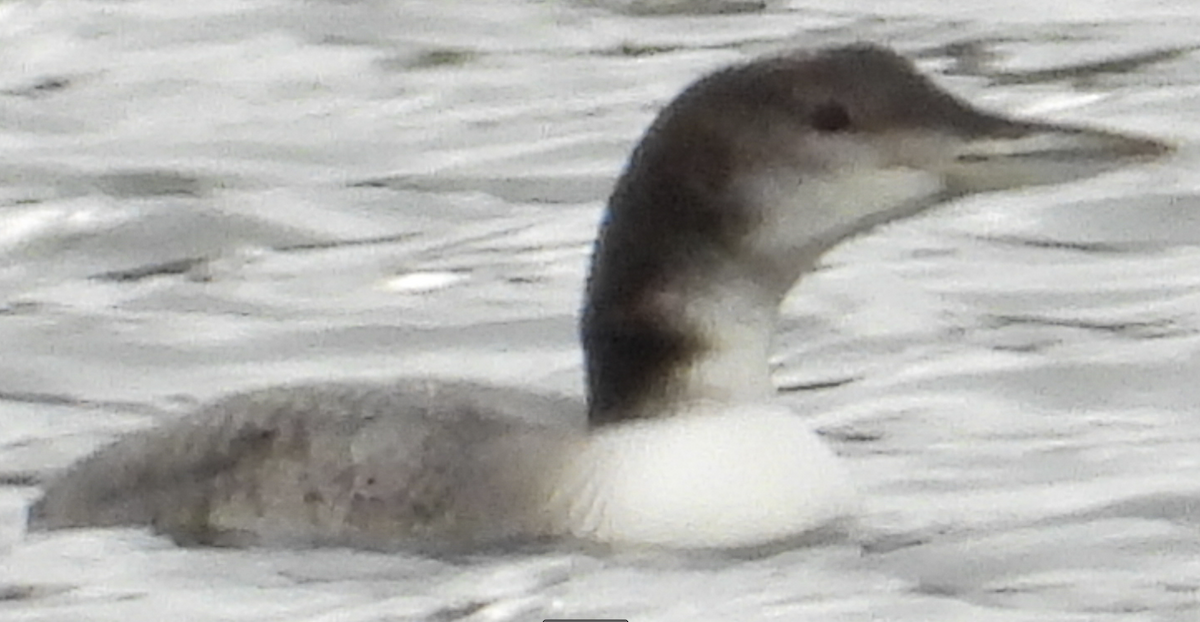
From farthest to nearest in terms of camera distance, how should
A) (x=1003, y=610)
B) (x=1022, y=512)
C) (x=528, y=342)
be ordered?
(x=528, y=342) < (x=1022, y=512) < (x=1003, y=610)

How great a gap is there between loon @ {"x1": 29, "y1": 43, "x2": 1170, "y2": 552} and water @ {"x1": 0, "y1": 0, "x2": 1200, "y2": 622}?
8 cm

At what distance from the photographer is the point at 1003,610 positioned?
8219mm

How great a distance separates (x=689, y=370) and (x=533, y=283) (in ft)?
9.54

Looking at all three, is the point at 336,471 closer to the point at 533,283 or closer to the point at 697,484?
the point at 697,484

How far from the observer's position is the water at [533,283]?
8438 mm

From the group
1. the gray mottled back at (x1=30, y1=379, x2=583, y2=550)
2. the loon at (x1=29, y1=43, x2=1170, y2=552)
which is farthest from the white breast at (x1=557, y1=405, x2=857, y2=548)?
the gray mottled back at (x1=30, y1=379, x2=583, y2=550)

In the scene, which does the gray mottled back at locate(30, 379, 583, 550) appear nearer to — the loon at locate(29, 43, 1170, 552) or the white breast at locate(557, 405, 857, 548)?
the loon at locate(29, 43, 1170, 552)

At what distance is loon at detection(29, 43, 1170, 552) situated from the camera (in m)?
8.40

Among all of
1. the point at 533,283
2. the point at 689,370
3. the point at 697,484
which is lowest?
the point at 533,283

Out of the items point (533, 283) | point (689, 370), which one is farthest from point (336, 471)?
point (533, 283)

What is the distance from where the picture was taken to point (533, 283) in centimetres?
1138

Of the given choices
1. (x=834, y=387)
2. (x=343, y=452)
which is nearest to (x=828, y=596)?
(x=343, y=452)

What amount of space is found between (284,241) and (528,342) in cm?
131

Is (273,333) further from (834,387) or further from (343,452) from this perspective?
(343,452)
